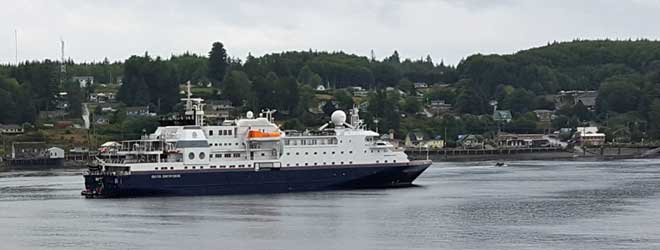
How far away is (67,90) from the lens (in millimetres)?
143875

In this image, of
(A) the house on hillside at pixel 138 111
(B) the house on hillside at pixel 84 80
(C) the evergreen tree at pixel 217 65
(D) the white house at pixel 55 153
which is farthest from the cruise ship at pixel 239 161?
(C) the evergreen tree at pixel 217 65

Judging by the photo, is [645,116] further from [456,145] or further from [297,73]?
[297,73]

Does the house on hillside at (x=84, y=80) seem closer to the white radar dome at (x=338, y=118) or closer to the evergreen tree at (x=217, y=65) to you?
the evergreen tree at (x=217, y=65)

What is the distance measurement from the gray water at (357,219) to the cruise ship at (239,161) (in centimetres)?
117

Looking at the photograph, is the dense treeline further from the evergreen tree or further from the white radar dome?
the white radar dome

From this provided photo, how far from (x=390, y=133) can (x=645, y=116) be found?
3287 cm

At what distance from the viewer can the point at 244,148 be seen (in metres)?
69.6

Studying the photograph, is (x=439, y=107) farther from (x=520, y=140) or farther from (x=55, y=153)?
(x=55, y=153)

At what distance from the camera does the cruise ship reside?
221 feet

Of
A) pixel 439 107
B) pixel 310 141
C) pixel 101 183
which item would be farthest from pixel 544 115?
pixel 101 183

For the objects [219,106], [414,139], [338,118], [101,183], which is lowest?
[101,183]

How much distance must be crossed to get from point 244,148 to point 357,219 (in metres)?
13.7

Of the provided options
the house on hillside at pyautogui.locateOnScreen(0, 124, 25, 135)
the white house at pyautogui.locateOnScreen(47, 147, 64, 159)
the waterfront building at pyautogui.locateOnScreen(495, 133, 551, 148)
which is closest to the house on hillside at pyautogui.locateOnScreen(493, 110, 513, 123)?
the waterfront building at pyautogui.locateOnScreen(495, 133, 551, 148)

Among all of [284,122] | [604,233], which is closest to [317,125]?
[284,122]
